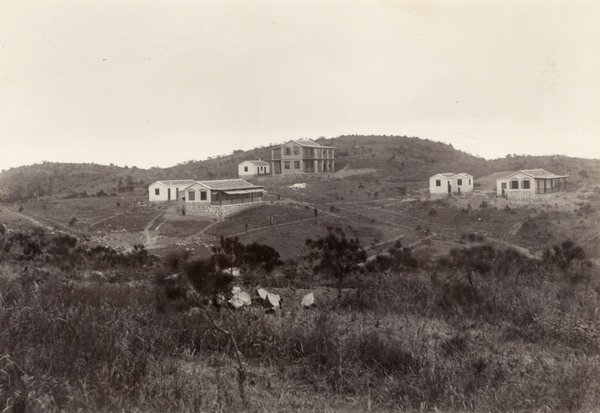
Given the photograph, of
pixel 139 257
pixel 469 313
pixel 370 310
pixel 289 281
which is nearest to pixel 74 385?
pixel 370 310

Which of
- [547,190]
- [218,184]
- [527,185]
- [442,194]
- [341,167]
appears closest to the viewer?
[218,184]

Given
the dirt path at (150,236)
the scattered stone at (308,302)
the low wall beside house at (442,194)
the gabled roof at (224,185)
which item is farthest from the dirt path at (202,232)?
the low wall beside house at (442,194)

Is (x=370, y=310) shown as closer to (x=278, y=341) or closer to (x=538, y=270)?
(x=278, y=341)

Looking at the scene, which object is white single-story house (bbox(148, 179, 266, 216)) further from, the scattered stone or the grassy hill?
the scattered stone

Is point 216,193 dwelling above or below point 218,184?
below

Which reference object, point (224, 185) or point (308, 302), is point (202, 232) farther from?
point (308, 302)

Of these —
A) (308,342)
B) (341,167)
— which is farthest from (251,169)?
(308,342)
